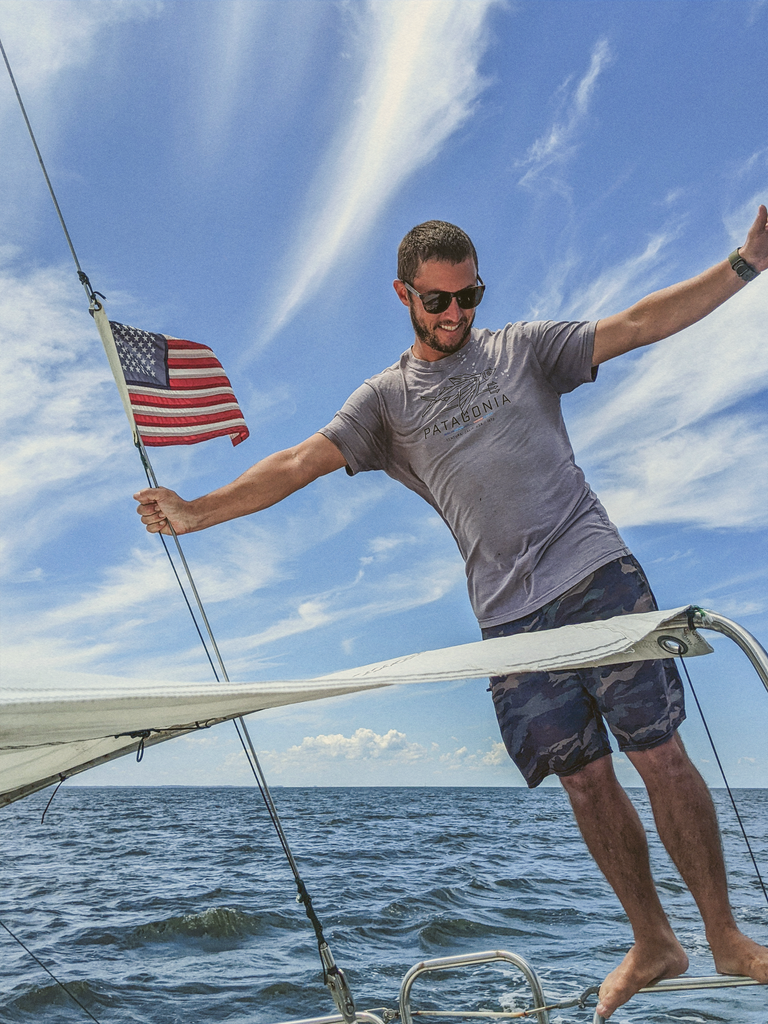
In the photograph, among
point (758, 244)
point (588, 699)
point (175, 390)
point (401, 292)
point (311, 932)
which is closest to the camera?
point (758, 244)

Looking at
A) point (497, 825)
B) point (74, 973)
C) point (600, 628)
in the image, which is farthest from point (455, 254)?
point (497, 825)

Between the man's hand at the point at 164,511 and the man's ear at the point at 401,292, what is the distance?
1.01m

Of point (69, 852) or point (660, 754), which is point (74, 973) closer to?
point (660, 754)

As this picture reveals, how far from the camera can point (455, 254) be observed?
2.55 meters

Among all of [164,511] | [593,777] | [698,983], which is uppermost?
[164,511]

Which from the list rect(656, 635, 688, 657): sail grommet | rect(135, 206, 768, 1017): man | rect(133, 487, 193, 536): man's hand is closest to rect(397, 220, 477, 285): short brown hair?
rect(135, 206, 768, 1017): man

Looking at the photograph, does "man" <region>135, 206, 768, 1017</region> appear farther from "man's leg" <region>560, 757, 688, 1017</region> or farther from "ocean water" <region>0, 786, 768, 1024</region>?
"ocean water" <region>0, 786, 768, 1024</region>

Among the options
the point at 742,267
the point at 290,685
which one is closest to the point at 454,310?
the point at 742,267

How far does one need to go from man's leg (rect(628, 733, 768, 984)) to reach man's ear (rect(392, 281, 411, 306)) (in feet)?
5.36

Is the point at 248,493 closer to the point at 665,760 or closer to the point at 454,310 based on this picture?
the point at 454,310

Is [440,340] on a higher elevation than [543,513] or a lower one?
higher

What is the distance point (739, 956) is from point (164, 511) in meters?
2.05

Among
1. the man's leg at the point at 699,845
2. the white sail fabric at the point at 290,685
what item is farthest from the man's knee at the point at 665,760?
the white sail fabric at the point at 290,685

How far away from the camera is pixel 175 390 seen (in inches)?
166
